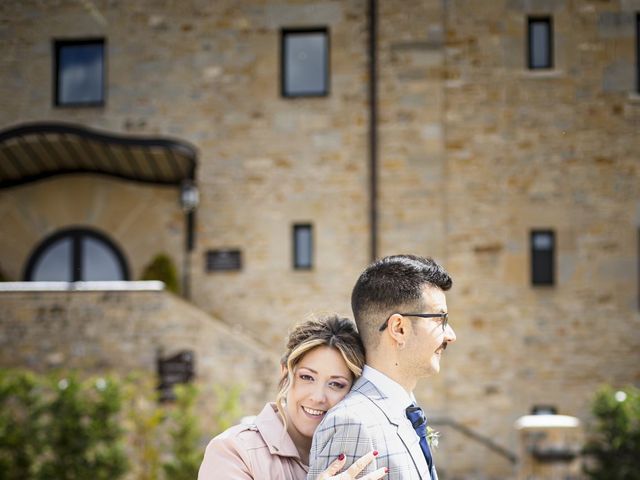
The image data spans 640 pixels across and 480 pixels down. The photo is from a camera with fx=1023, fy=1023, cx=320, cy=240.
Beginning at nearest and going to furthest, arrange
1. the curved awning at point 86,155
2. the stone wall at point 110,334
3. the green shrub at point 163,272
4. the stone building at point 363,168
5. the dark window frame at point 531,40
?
the stone wall at point 110,334
the curved awning at point 86,155
the stone building at point 363,168
the green shrub at point 163,272
the dark window frame at point 531,40

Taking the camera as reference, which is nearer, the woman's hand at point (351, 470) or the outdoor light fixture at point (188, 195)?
the woman's hand at point (351, 470)

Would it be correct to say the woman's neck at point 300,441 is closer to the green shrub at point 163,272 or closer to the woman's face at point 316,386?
the woman's face at point 316,386

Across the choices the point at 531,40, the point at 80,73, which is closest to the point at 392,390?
the point at 531,40

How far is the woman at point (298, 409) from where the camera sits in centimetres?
377

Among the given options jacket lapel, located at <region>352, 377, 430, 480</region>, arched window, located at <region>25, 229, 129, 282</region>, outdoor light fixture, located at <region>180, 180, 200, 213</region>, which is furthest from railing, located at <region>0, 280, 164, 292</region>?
jacket lapel, located at <region>352, 377, 430, 480</region>

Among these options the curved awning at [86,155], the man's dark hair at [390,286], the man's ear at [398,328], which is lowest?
the man's ear at [398,328]

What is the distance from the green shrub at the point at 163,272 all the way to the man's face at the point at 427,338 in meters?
12.1

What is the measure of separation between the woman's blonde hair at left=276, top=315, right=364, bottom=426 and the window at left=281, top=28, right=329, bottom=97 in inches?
487

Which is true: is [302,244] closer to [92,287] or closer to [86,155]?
[92,287]

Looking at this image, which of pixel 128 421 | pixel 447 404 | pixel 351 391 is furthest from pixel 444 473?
pixel 351 391

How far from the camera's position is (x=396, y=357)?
3.54 metres

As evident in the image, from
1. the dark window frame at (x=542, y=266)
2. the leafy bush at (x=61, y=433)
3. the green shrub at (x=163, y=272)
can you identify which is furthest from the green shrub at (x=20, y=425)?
the dark window frame at (x=542, y=266)

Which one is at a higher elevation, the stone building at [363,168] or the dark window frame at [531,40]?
the dark window frame at [531,40]

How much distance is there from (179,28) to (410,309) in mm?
13364
